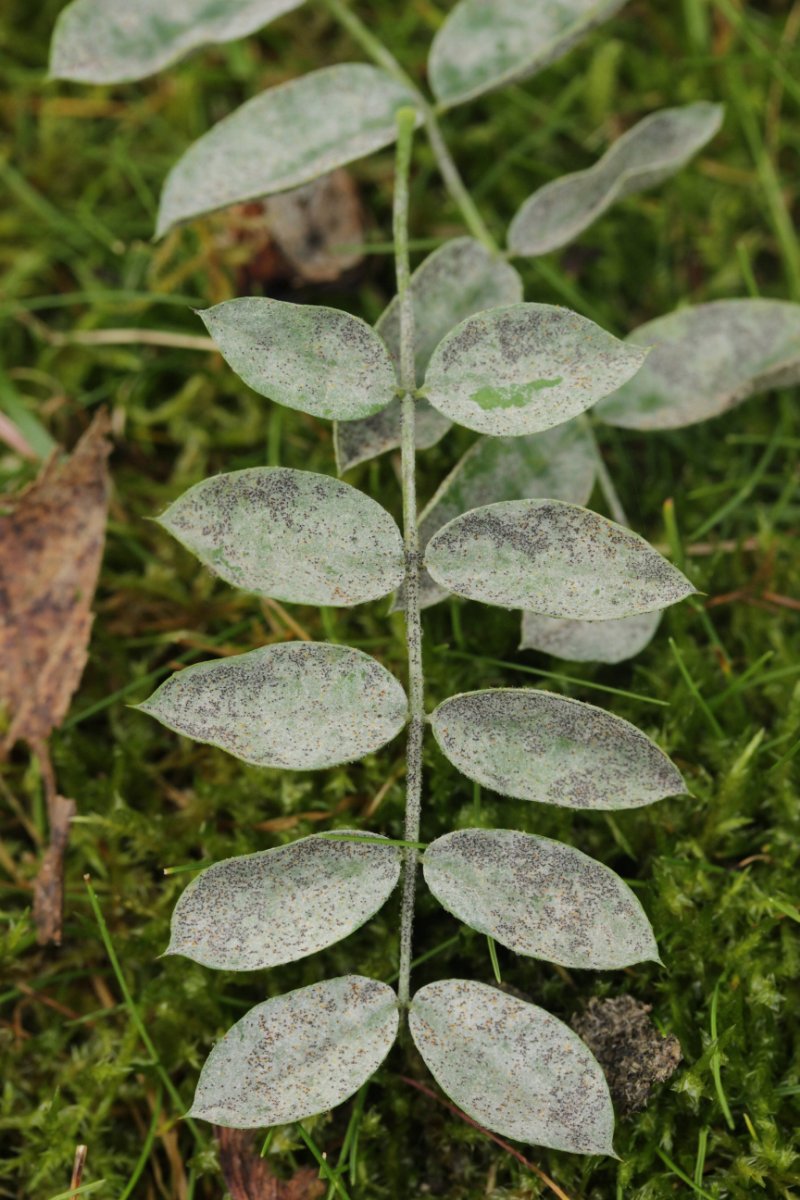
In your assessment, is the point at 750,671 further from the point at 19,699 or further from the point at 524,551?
the point at 19,699

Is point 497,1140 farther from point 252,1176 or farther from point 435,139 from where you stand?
point 435,139

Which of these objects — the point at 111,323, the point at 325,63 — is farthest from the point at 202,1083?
the point at 325,63

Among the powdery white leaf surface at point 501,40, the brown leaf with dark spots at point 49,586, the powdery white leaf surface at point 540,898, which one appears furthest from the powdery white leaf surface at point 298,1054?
the powdery white leaf surface at point 501,40

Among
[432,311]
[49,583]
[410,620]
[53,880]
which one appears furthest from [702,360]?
[53,880]

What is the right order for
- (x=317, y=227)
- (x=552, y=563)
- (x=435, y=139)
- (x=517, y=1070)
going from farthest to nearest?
(x=317, y=227)
(x=435, y=139)
(x=552, y=563)
(x=517, y=1070)

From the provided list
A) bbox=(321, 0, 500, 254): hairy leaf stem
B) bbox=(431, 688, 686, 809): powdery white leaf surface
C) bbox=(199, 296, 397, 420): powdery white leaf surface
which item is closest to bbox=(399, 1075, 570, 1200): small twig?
bbox=(431, 688, 686, 809): powdery white leaf surface

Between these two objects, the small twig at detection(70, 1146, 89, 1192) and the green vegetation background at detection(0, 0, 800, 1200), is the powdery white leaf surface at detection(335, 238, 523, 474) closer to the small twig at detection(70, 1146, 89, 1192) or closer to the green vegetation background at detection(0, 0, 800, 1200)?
the green vegetation background at detection(0, 0, 800, 1200)
